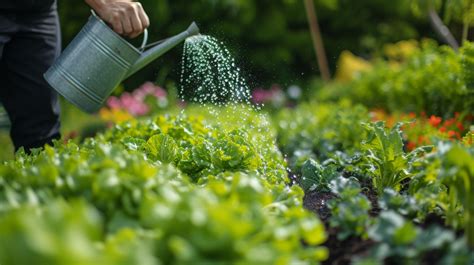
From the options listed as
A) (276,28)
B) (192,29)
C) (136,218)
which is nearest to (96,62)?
(192,29)

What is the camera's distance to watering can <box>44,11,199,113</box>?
272cm

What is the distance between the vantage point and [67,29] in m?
8.87

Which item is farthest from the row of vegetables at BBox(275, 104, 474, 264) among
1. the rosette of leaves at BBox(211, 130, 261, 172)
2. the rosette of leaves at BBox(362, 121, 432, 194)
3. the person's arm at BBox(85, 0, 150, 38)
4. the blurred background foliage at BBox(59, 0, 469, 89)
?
the blurred background foliage at BBox(59, 0, 469, 89)

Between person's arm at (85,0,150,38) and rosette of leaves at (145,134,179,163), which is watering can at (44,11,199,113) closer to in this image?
person's arm at (85,0,150,38)

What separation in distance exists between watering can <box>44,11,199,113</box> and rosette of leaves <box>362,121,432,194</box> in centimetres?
87

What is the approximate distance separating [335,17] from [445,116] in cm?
654

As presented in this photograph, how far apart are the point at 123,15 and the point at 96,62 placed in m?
0.23

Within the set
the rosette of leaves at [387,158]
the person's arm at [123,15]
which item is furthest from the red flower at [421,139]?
the person's arm at [123,15]

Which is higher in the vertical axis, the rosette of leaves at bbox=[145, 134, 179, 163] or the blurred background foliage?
the blurred background foliage

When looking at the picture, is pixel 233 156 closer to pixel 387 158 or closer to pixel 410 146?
pixel 387 158

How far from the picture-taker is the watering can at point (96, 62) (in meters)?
2.72

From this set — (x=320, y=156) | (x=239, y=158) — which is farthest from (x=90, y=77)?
(x=320, y=156)

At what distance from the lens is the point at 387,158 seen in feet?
8.10

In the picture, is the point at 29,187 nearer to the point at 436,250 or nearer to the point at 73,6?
the point at 436,250
